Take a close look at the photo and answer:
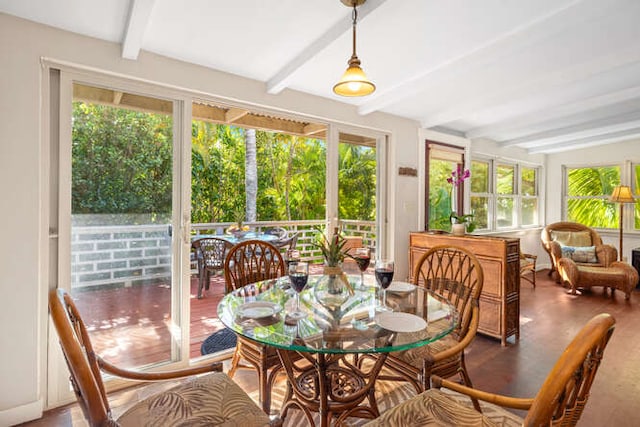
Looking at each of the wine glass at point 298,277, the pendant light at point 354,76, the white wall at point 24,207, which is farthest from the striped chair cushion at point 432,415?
the white wall at point 24,207

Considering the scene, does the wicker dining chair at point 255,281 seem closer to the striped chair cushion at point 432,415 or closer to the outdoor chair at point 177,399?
the outdoor chair at point 177,399

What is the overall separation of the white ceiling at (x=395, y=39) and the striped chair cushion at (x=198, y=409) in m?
1.95

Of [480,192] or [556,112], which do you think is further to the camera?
[480,192]

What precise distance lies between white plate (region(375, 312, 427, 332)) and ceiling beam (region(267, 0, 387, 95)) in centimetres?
160

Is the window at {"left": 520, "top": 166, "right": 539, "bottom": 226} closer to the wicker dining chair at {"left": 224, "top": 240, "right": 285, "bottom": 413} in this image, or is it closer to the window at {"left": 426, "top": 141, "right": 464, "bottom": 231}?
the window at {"left": 426, "top": 141, "right": 464, "bottom": 231}

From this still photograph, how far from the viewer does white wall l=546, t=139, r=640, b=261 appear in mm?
5730

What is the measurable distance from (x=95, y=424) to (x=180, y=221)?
1801 mm

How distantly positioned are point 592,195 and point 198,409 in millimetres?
7573

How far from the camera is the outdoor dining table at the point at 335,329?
4.22ft

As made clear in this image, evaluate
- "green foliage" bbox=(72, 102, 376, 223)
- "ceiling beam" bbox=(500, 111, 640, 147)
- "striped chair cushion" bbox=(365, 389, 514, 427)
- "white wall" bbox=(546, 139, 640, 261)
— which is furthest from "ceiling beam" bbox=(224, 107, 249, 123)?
"white wall" bbox=(546, 139, 640, 261)

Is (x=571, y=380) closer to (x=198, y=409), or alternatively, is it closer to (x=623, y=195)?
(x=198, y=409)

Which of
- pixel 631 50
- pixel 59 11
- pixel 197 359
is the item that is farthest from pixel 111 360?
pixel 631 50

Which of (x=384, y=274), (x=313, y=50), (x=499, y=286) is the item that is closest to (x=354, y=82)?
(x=313, y=50)

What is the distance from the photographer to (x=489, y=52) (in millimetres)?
2393
